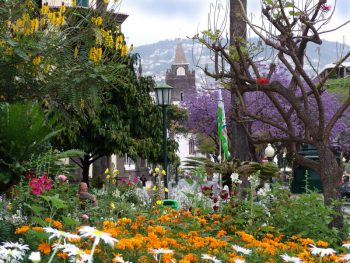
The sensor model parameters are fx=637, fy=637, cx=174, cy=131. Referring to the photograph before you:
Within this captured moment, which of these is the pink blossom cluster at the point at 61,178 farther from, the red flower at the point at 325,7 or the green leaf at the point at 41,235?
the red flower at the point at 325,7

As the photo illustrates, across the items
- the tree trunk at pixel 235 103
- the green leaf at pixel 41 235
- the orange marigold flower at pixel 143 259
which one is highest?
the tree trunk at pixel 235 103

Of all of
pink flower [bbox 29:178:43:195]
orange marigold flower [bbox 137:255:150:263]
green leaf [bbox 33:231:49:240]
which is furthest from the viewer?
pink flower [bbox 29:178:43:195]

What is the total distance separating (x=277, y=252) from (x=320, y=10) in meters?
5.04

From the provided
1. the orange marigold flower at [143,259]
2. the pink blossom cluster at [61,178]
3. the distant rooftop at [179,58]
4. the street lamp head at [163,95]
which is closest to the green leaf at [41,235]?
the orange marigold flower at [143,259]

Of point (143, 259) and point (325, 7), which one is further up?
point (325, 7)

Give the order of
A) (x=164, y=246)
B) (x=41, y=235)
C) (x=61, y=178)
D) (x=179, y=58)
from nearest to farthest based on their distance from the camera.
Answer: (x=41, y=235)
(x=164, y=246)
(x=61, y=178)
(x=179, y=58)

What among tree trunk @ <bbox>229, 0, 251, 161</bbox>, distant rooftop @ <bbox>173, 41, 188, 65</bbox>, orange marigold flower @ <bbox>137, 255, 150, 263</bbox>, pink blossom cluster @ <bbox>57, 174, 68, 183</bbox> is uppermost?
distant rooftop @ <bbox>173, 41, 188, 65</bbox>

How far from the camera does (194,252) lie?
486 centimetres

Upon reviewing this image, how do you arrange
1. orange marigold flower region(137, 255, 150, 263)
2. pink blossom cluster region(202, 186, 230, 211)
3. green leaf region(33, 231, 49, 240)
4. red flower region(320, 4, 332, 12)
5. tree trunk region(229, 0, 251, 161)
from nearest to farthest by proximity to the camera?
orange marigold flower region(137, 255, 150, 263) → green leaf region(33, 231, 49, 240) → pink blossom cluster region(202, 186, 230, 211) → red flower region(320, 4, 332, 12) → tree trunk region(229, 0, 251, 161)

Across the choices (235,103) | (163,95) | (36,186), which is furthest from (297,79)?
(163,95)

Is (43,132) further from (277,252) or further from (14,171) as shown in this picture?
(277,252)

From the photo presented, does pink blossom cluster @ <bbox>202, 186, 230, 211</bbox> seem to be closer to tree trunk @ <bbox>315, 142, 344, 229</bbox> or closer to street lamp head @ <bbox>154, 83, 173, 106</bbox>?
tree trunk @ <bbox>315, 142, 344, 229</bbox>

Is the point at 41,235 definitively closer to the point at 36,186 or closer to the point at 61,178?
the point at 36,186

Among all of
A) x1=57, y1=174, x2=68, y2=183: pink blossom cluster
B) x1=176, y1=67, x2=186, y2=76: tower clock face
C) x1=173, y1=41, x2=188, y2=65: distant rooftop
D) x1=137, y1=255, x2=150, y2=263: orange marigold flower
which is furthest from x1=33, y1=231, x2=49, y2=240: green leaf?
x1=173, y1=41, x2=188, y2=65: distant rooftop
